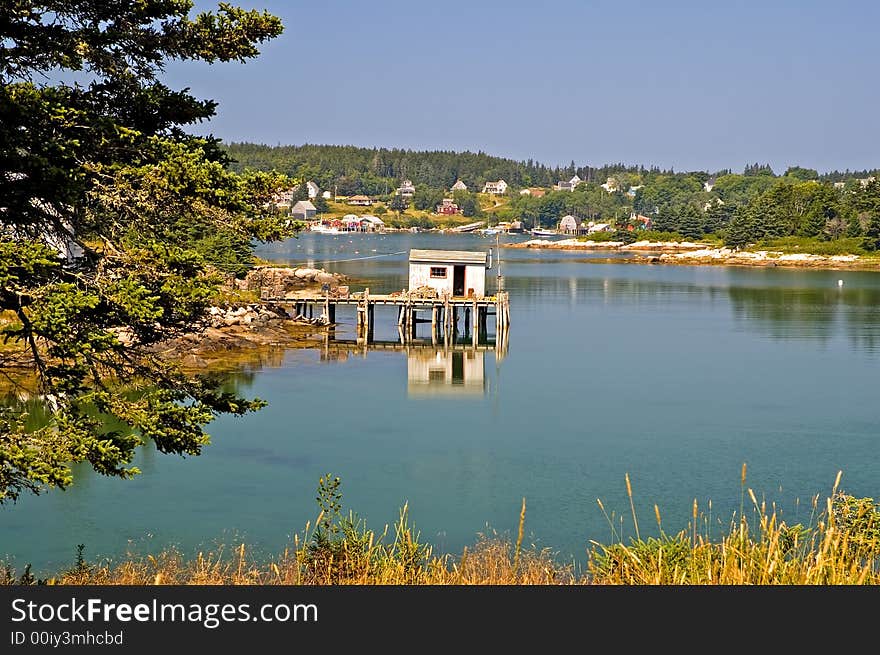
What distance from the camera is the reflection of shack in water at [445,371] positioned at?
137 feet

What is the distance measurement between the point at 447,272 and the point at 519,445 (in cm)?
2340

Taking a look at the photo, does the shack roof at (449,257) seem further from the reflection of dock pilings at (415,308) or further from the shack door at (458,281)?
the reflection of dock pilings at (415,308)

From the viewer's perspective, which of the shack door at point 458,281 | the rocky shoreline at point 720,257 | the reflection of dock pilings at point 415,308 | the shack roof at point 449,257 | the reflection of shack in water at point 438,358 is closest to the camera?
the reflection of shack in water at point 438,358

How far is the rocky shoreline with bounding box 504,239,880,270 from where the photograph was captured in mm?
116250

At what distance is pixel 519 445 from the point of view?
32.5 m

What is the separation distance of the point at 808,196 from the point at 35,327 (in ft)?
463

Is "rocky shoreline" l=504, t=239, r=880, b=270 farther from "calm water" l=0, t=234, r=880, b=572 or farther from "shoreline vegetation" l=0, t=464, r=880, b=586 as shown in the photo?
"shoreline vegetation" l=0, t=464, r=880, b=586

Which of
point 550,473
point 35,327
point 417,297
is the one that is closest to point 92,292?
point 35,327

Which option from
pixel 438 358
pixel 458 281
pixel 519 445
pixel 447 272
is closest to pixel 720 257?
pixel 458 281

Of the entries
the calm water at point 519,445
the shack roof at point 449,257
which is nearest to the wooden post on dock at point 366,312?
the calm water at point 519,445

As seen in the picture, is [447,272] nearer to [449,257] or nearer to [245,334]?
[449,257]

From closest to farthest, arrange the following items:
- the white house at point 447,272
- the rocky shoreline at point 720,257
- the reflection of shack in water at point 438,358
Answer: the reflection of shack in water at point 438,358
the white house at point 447,272
the rocky shoreline at point 720,257

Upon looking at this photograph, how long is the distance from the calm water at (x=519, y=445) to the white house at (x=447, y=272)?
4.07 meters

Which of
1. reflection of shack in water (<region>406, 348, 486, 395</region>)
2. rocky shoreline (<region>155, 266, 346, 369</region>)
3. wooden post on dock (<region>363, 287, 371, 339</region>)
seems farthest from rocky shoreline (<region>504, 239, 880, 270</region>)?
reflection of shack in water (<region>406, 348, 486, 395</region>)
